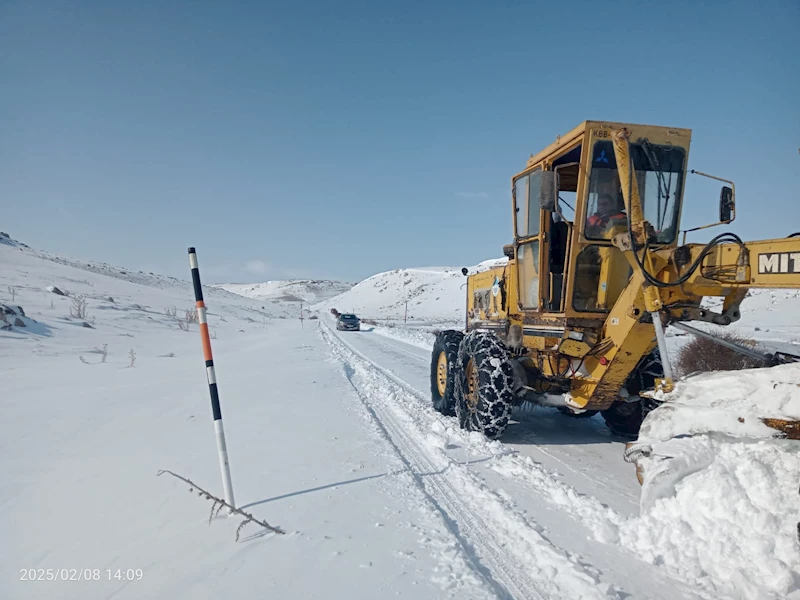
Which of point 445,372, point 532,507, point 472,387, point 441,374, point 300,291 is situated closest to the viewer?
point 532,507

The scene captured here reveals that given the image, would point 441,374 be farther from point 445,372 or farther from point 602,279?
point 602,279

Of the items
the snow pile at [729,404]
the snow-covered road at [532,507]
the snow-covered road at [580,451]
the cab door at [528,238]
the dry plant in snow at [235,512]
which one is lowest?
the snow-covered road at [580,451]

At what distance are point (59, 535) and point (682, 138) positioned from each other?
6224 mm

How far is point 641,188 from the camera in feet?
15.6

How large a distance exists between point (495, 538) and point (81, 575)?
245 centimetres

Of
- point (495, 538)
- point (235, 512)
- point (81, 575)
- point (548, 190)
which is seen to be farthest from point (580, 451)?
point (81, 575)

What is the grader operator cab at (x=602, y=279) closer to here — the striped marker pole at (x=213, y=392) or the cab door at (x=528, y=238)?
the cab door at (x=528, y=238)

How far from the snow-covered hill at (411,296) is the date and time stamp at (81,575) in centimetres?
5135

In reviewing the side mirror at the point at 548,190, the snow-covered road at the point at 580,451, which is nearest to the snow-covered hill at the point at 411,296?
the snow-covered road at the point at 580,451

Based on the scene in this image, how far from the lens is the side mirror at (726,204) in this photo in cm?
449

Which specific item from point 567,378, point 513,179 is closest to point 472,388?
point 567,378

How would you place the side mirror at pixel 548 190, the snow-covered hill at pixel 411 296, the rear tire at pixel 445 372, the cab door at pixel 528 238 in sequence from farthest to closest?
the snow-covered hill at pixel 411 296, the rear tire at pixel 445 372, the cab door at pixel 528 238, the side mirror at pixel 548 190

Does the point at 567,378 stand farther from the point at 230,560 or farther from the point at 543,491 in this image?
the point at 230,560

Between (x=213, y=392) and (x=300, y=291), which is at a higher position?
(x=300, y=291)
